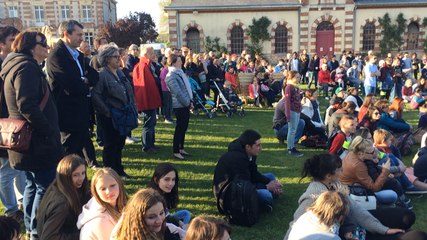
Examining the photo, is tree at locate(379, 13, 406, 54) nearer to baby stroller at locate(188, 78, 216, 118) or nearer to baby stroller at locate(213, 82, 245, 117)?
baby stroller at locate(213, 82, 245, 117)

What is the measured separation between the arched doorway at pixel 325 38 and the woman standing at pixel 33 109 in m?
25.6

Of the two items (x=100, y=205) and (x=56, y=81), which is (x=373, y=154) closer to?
(x=100, y=205)

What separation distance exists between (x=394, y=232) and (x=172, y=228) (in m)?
2.33

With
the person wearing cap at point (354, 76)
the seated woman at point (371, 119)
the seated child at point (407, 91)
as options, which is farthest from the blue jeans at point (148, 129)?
the person wearing cap at point (354, 76)

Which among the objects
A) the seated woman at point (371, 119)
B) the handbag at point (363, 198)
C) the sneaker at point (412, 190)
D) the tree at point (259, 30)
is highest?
the tree at point (259, 30)

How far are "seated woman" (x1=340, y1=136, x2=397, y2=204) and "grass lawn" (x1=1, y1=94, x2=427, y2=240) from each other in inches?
23.5

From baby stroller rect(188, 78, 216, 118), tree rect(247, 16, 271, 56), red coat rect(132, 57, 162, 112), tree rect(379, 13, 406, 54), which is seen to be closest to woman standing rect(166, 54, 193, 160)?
red coat rect(132, 57, 162, 112)

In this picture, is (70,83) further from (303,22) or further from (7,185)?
(303,22)

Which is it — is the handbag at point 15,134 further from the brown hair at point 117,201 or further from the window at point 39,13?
the window at point 39,13

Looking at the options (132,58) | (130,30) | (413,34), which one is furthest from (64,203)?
(130,30)

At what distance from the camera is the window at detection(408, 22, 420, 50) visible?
90.2ft

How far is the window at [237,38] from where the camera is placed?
27983 mm

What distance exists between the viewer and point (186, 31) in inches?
1079

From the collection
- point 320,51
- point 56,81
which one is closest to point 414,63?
point 320,51
